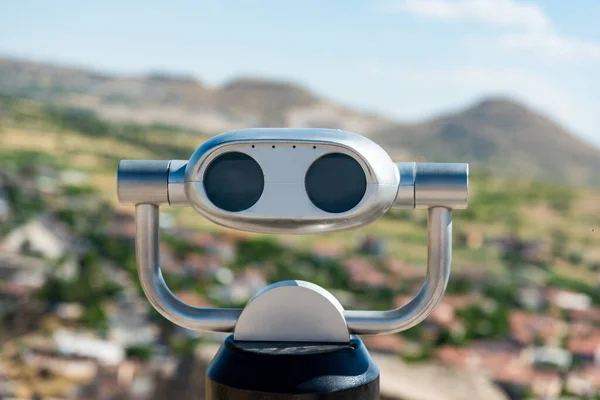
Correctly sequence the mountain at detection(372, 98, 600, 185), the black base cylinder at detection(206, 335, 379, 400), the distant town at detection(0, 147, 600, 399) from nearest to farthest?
1. the black base cylinder at detection(206, 335, 379, 400)
2. the distant town at detection(0, 147, 600, 399)
3. the mountain at detection(372, 98, 600, 185)

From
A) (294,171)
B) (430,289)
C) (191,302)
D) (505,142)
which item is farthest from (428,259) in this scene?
(505,142)

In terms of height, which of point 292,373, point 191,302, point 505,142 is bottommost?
point 191,302

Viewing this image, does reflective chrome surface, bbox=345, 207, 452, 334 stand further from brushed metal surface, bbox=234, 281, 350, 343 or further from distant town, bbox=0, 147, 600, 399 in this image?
distant town, bbox=0, 147, 600, 399

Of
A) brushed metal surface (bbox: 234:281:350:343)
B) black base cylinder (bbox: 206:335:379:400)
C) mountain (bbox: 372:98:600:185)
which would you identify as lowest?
black base cylinder (bbox: 206:335:379:400)

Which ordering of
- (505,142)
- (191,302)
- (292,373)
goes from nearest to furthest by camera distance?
1. (292,373)
2. (191,302)
3. (505,142)

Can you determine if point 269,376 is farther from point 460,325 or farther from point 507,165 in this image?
point 507,165

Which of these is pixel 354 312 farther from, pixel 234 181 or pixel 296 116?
pixel 296 116

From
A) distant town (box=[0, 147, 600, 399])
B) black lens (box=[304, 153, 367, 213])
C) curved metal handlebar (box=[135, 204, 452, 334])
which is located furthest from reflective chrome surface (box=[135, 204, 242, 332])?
distant town (box=[0, 147, 600, 399])
